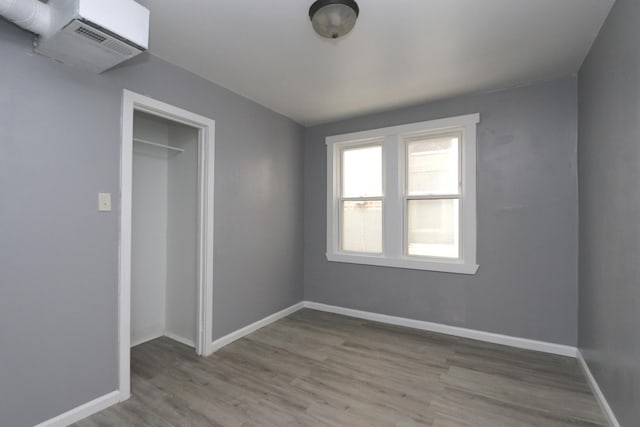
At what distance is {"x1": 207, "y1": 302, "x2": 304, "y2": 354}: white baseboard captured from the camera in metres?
2.87

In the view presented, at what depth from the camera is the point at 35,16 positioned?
5.11 feet

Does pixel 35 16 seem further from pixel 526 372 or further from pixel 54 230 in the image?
pixel 526 372

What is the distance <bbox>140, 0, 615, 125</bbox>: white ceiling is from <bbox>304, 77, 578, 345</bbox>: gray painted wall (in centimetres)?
26

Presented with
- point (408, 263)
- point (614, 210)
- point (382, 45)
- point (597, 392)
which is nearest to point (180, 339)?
point (408, 263)

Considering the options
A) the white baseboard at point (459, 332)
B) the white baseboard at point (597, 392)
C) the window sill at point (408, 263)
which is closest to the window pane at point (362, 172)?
the window sill at point (408, 263)

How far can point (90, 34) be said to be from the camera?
1584mm

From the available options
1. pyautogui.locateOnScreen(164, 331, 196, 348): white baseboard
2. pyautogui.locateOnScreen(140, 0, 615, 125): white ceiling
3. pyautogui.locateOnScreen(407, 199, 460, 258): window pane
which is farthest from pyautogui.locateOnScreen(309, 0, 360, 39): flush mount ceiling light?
pyautogui.locateOnScreen(164, 331, 196, 348): white baseboard

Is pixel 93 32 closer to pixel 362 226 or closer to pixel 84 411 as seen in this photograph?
pixel 84 411

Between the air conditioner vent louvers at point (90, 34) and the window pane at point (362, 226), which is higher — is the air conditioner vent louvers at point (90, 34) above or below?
above

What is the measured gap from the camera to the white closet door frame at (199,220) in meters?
2.11

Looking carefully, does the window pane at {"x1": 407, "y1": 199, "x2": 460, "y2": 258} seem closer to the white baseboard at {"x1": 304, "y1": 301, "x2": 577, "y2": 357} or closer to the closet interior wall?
the white baseboard at {"x1": 304, "y1": 301, "x2": 577, "y2": 357}

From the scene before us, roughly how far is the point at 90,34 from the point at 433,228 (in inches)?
133

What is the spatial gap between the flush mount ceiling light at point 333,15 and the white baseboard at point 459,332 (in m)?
3.10

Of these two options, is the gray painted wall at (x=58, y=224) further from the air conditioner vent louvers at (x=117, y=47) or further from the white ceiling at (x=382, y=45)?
the white ceiling at (x=382, y=45)
